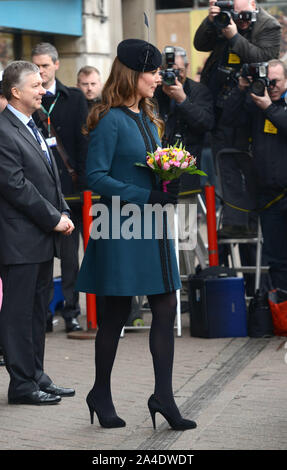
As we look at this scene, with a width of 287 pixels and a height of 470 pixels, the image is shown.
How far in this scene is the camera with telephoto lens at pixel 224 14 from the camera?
8.55 metres

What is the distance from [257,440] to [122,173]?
1.57 m

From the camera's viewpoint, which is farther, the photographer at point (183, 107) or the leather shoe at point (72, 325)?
the leather shoe at point (72, 325)

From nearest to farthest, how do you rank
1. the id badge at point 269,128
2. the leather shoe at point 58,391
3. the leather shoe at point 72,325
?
the leather shoe at point 58,391 < the id badge at point 269,128 < the leather shoe at point 72,325

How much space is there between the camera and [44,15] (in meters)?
15.5

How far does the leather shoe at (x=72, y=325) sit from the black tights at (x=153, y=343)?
303cm

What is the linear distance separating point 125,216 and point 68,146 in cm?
332

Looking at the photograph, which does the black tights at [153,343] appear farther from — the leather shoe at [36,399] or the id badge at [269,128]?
the id badge at [269,128]

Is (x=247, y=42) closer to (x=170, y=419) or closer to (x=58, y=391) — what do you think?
(x=58, y=391)

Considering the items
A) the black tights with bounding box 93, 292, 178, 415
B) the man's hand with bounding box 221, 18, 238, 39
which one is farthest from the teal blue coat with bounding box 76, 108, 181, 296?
the man's hand with bounding box 221, 18, 238, 39

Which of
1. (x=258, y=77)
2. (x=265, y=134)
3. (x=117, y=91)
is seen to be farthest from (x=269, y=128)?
(x=117, y=91)

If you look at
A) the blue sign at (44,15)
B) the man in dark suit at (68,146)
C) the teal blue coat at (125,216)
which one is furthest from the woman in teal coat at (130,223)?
the blue sign at (44,15)

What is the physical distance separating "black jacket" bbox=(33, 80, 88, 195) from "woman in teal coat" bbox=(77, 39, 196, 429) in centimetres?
308
